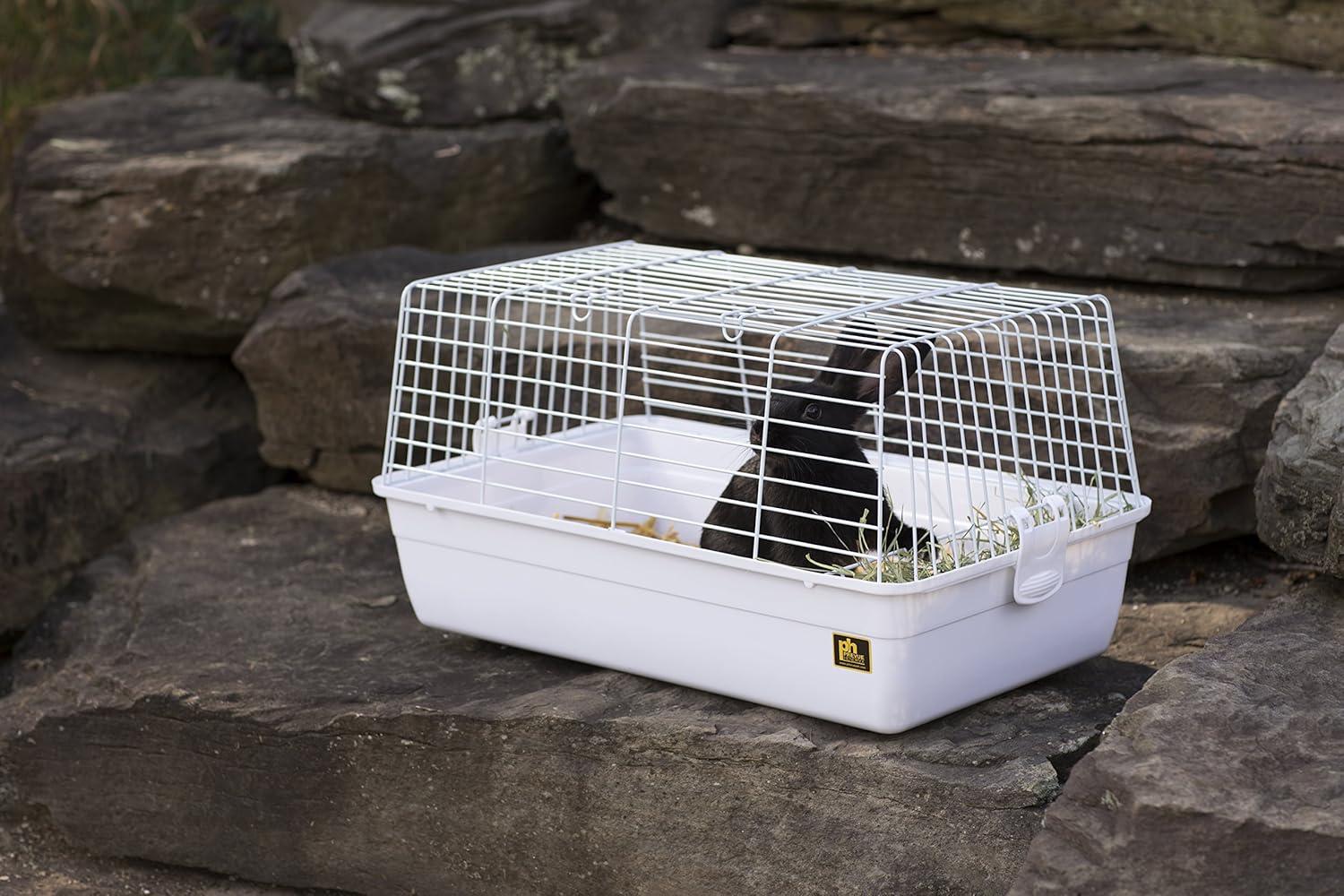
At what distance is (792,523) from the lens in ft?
11.4

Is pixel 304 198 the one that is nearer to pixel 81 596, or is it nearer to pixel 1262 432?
pixel 81 596

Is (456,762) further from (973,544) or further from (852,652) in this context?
(973,544)

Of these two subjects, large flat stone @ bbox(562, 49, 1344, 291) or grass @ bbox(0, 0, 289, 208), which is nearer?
large flat stone @ bbox(562, 49, 1344, 291)

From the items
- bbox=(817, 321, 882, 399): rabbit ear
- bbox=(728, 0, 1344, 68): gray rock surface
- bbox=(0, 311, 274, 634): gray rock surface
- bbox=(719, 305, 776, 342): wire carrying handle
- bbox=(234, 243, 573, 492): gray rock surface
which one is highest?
bbox=(728, 0, 1344, 68): gray rock surface

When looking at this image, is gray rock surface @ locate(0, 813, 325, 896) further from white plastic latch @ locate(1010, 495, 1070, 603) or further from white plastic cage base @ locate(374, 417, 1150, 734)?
white plastic latch @ locate(1010, 495, 1070, 603)

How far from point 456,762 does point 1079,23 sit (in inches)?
141

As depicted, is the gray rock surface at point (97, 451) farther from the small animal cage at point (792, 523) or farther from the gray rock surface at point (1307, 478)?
the gray rock surface at point (1307, 478)

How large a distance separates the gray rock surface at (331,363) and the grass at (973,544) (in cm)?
224

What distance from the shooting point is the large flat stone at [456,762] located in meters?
3.24

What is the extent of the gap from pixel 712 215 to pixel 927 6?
A: 3.85ft

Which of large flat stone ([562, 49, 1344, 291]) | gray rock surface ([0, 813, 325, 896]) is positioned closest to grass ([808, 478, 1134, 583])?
large flat stone ([562, 49, 1344, 291])

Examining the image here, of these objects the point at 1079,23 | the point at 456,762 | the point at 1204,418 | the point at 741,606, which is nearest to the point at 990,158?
the point at 1079,23

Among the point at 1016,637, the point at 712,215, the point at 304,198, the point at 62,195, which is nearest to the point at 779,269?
the point at 1016,637

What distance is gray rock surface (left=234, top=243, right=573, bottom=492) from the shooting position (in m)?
5.26
